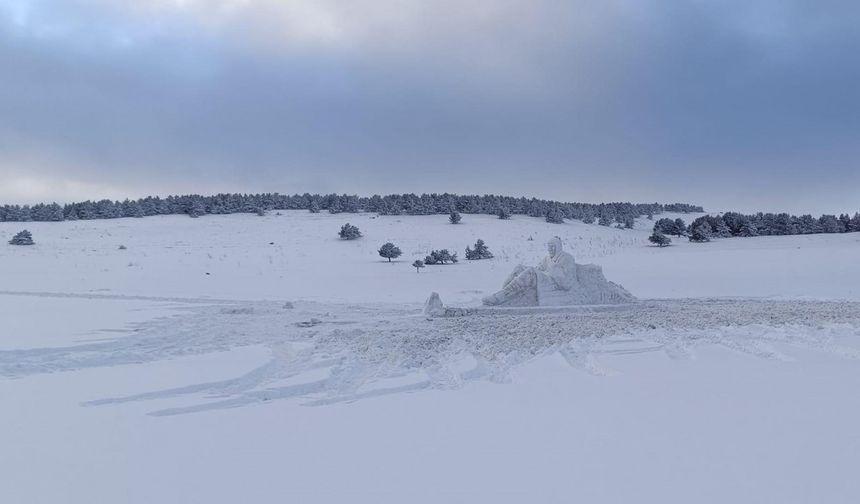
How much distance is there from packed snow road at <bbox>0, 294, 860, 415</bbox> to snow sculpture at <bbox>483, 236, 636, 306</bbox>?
0.51 meters

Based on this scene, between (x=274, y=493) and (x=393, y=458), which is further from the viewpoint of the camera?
(x=393, y=458)

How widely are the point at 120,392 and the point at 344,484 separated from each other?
126 inches

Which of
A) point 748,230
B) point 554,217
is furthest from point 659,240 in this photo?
point 554,217

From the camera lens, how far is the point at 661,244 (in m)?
26.5

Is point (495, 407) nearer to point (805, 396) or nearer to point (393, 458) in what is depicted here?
point (393, 458)

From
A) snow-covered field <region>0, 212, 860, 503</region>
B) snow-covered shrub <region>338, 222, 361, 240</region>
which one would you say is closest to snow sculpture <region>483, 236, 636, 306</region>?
snow-covered field <region>0, 212, 860, 503</region>

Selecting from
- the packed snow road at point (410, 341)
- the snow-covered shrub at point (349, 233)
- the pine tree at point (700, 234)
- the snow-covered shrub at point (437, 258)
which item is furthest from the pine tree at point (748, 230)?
the packed snow road at point (410, 341)

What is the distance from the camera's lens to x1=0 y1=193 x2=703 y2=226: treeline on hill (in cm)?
3925

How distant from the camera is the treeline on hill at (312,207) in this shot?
3925 cm

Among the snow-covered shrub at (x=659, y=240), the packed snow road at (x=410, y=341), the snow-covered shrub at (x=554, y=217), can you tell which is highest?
the snow-covered shrub at (x=554, y=217)

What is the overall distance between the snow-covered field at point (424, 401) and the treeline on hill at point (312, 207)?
27.1 metres

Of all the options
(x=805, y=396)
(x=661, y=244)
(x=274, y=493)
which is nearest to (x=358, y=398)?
(x=274, y=493)

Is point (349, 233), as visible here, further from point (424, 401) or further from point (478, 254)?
point (424, 401)

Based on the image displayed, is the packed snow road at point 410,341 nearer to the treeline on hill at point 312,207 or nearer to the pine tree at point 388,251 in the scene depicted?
the pine tree at point 388,251
